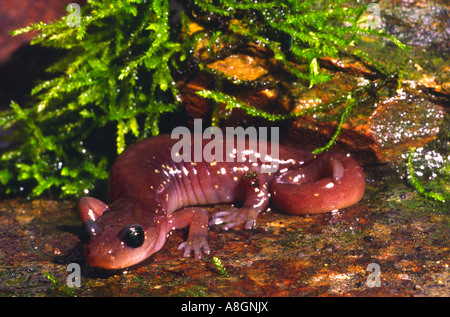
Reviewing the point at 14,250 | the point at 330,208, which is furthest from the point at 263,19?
the point at 14,250

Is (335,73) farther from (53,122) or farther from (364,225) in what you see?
(53,122)

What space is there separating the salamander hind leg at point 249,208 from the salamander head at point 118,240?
61 centimetres

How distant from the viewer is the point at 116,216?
301 cm

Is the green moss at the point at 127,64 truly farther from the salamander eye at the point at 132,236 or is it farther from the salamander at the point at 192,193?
the salamander eye at the point at 132,236

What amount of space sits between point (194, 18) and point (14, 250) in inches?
95.6

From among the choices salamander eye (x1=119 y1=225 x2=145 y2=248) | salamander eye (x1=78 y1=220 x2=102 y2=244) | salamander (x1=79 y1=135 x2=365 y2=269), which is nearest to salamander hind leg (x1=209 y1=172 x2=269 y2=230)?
salamander (x1=79 y1=135 x2=365 y2=269)

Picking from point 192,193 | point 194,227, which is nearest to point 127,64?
point 192,193

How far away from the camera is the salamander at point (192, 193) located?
9.09 ft

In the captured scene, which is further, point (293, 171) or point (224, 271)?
point (293, 171)

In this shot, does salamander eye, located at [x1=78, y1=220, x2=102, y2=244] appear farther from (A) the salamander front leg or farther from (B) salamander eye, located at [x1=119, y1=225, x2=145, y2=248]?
(A) the salamander front leg

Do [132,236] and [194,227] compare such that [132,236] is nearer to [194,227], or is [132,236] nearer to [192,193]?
[194,227]

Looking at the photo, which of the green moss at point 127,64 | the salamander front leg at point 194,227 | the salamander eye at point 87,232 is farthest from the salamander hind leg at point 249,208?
the salamander eye at point 87,232

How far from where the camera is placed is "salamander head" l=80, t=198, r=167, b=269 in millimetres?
2650
